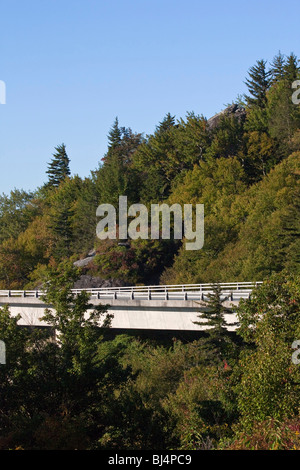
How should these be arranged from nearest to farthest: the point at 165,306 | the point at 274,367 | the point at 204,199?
1. the point at 274,367
2. the point at 165,306
3. the point at 204,199

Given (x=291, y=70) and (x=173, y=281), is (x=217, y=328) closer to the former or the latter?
(x=173, y=281)

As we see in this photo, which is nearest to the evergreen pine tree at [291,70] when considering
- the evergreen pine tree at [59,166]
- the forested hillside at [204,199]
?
the forested hillside at [204,199]

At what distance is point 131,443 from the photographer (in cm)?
1978

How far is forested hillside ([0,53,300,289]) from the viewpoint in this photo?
47700 millimetres

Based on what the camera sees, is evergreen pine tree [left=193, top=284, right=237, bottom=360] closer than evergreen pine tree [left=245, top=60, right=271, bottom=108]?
Yes

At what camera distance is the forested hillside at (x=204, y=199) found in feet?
156

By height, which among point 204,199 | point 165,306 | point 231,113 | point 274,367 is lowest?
point 274,367

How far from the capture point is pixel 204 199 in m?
61.8

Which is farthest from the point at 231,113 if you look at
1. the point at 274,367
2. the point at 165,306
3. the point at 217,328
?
the point at 274,367

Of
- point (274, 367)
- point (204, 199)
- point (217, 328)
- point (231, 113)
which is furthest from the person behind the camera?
point (231, 113)

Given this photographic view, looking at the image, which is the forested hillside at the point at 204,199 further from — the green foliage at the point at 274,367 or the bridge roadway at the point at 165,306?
the green foliage at the point at 274,367

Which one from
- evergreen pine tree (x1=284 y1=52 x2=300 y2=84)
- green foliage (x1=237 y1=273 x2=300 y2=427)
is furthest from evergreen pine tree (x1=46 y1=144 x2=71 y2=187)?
green foliage (x1=237 y1=273 x2=300 y2=427)

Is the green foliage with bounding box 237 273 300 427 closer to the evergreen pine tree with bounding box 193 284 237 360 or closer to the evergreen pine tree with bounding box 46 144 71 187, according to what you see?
the evergreen pine tree with bounding box 193 284 237 360

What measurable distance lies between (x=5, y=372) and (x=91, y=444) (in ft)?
14.5
